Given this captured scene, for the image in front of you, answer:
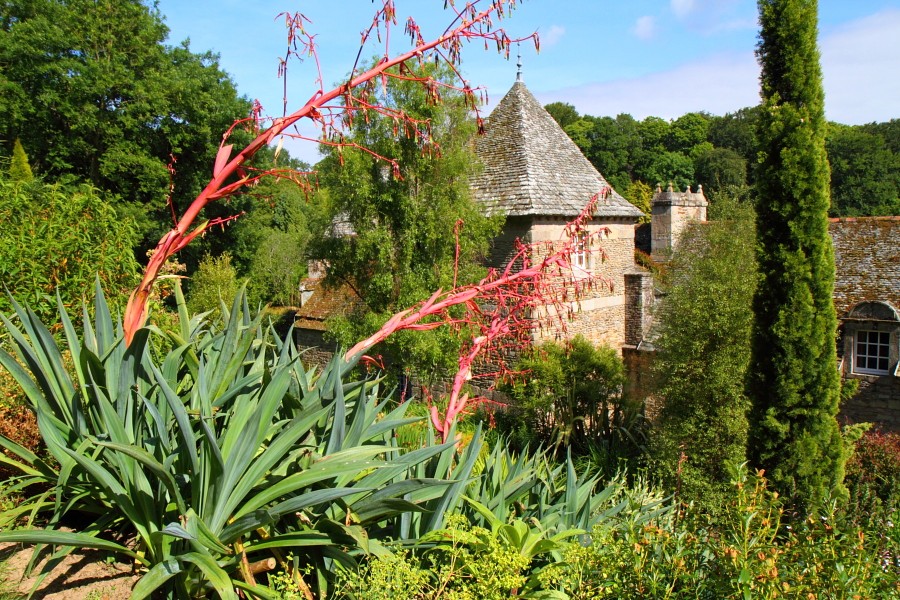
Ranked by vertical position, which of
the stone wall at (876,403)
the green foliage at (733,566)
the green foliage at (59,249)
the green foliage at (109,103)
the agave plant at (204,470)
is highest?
the green foliage at (109,103)

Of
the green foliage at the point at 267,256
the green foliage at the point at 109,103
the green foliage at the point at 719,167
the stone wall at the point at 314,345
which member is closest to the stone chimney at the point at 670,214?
the stone wall at the point at 314,345

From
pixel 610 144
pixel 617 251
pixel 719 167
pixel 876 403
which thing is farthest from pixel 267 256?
pixel 719 167

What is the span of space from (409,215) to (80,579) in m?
8.75

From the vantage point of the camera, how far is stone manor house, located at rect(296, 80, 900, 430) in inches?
623

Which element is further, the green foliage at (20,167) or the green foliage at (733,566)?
the green foliage at (20,167)

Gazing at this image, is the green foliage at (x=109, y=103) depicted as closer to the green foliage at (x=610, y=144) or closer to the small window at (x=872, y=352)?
the small window at (x=872, y=352)

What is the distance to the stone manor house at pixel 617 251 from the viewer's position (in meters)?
15.8

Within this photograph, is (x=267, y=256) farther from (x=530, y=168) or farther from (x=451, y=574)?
(x=451, y=574)

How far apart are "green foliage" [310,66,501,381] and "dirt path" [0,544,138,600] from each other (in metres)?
7.42

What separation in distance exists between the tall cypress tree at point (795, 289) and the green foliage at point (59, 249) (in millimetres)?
8698

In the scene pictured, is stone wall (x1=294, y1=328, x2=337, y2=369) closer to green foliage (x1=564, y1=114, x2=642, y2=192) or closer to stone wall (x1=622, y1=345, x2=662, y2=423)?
stone wall (x1=622, y1=345, x2=662, y2=423)

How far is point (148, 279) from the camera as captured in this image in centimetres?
274

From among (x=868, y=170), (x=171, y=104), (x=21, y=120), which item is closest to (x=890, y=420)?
(x=171, y=104)

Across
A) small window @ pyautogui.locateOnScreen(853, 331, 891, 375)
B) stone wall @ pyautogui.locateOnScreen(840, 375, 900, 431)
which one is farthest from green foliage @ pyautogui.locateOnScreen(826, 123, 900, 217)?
stone wall @ pyautogui.locateOnScreen(840, 375, 900, 431)
